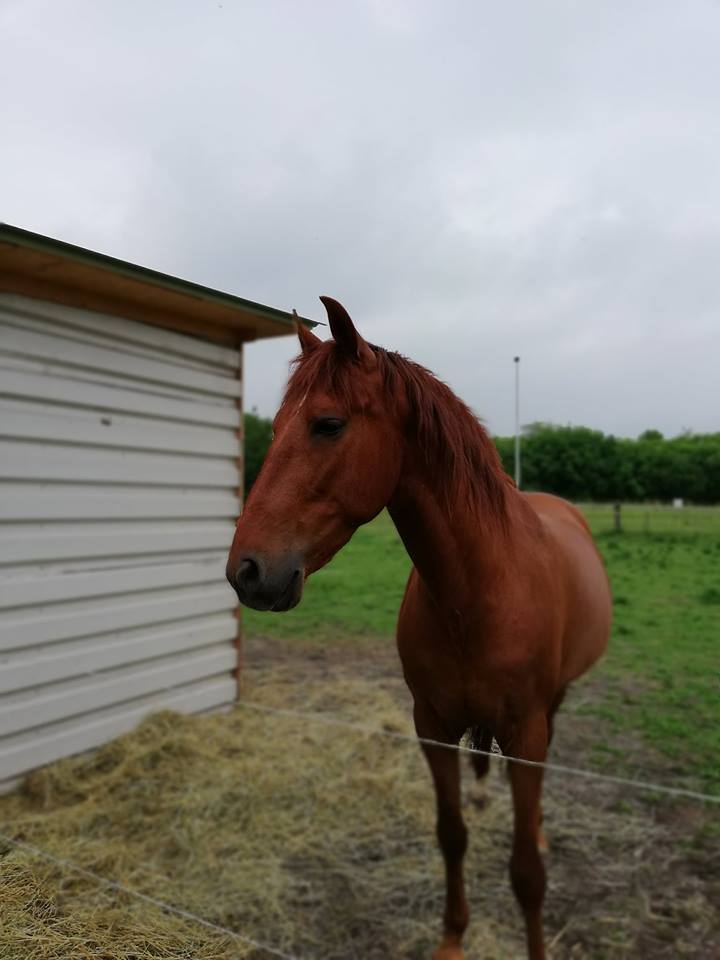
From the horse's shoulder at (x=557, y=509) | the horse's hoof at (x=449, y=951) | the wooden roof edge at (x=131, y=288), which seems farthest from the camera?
the horse's shoulder at (x=557, y=509)

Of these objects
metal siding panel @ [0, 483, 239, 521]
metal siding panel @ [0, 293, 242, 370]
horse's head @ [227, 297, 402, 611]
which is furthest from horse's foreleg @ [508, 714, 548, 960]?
metal siding panel @ [0, 293, 242, 370]

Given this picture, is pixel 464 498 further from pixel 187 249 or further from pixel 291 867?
pixel 291 867

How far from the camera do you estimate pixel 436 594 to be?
4.74 ft

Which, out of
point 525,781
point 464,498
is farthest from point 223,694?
point 464,498

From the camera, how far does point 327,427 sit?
1.21 meters

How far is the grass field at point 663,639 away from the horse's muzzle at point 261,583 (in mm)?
799

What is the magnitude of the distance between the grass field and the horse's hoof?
994mm

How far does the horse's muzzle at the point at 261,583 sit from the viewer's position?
106cm

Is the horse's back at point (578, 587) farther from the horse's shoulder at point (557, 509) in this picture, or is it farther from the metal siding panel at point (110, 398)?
the metal siding panel at point (110, 398)

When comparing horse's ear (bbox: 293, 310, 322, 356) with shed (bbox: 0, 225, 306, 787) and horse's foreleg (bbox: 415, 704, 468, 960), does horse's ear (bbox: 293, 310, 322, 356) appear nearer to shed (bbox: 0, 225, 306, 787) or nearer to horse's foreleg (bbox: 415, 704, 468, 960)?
horse's foreleg (bbox: 415, 704, 468, 960)

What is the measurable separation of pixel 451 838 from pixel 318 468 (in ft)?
4.82

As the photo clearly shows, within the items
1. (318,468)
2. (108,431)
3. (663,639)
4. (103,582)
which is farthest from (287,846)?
(318,468)

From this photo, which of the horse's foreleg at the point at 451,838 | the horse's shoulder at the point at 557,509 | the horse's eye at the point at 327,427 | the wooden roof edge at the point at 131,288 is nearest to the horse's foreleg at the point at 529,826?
the horse's foreleg at the point at 451,838

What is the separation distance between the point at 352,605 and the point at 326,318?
625cm
